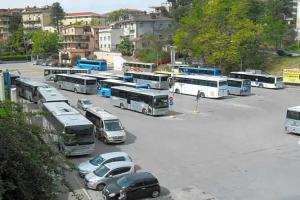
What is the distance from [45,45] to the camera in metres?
93.2

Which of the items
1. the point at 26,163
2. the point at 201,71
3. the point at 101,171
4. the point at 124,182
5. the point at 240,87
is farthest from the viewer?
the point at 201,71

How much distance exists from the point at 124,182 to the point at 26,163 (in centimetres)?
924

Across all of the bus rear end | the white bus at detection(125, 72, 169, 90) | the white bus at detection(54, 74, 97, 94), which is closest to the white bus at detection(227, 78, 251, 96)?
the bus rear end

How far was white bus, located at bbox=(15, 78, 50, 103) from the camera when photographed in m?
39.1

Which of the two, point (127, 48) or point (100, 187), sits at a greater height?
point (127, 48)

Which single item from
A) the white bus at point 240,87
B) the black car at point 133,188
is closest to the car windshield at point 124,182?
the black car at point 133,188

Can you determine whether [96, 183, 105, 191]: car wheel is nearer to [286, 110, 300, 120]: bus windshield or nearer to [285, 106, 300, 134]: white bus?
[285, 106, 300, 134]: white bus

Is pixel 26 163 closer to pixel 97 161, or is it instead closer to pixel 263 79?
pixel 97 161

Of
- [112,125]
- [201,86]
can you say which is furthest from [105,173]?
[201,86]

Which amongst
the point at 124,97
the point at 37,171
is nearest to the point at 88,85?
the point at 124,97

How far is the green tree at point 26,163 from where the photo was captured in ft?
28.5

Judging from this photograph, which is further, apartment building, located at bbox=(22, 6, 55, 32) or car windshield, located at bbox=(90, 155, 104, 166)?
apartment building, located at bbox=(22, 6, 55, 32)

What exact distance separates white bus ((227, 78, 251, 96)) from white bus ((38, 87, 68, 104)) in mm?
18539

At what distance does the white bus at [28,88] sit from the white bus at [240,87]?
59.5ft
